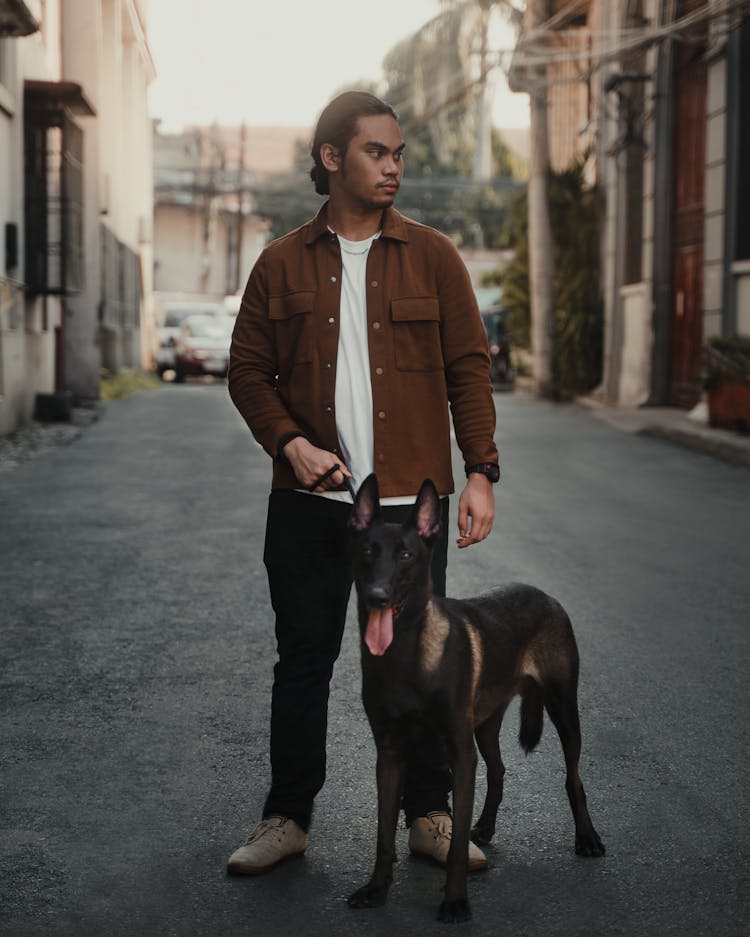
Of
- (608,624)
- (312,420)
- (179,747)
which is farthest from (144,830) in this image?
(608,624)

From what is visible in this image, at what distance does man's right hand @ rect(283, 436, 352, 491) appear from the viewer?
13.2ft

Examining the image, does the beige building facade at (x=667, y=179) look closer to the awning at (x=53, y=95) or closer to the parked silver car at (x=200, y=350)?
the awning at (x=53, y=95)

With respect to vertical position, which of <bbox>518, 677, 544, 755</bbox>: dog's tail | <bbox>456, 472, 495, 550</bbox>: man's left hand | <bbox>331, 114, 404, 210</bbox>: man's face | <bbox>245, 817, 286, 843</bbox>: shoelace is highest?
<bbox>331, 114, 404, 210</bbox>: man's face

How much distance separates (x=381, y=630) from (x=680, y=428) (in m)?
16.1

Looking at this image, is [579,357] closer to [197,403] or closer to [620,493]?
[197,403]

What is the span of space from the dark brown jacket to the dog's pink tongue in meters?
0.56

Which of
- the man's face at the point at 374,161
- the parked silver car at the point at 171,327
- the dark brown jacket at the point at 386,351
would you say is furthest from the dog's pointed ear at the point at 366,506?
the parked silver car at the point at 171,327

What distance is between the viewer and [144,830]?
4.55 metres

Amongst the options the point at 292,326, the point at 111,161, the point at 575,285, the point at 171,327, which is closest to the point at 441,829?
the point at 292,326

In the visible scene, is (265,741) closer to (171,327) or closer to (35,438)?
(35,438)

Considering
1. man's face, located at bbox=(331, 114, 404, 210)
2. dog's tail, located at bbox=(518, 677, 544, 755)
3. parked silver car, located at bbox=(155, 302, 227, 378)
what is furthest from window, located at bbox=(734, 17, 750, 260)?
parked silver car, located at bbox=(155, 302, 227, 378)

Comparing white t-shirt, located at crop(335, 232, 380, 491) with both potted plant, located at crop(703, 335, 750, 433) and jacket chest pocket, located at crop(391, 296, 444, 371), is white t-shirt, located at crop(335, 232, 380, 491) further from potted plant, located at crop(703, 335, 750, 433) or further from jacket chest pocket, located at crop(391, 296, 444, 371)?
potted plant, located at crop(703, 335, 750, 433)

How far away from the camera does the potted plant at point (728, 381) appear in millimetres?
18312

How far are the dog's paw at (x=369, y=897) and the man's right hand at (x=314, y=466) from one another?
1035 millimetres
